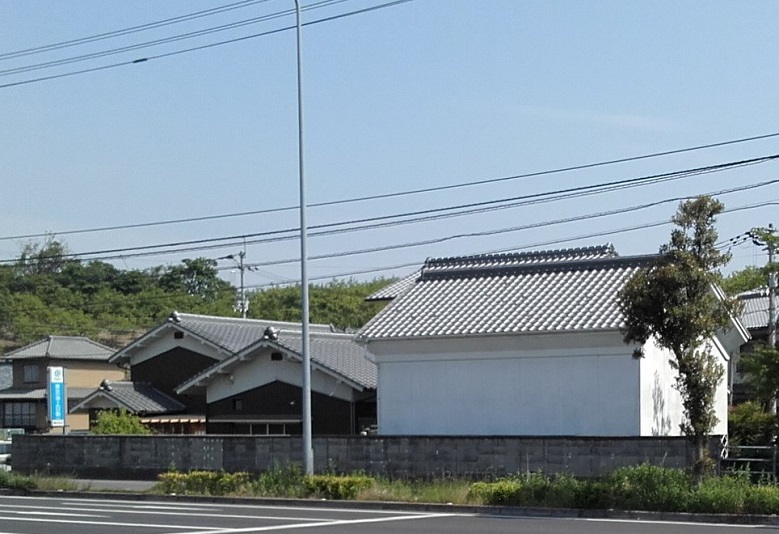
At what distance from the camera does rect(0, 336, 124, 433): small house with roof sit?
61469 mm

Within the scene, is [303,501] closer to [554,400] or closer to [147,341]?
[554,400]

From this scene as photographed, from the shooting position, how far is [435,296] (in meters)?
32.9

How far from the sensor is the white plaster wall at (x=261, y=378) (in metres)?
37.3

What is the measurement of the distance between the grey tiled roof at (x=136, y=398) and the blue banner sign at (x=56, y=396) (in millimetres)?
9104

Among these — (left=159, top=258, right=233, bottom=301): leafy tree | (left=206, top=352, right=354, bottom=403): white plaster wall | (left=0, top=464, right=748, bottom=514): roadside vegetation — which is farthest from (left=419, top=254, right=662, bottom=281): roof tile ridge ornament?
(left=159, top=258, right=233, bottom=301): leafy tree

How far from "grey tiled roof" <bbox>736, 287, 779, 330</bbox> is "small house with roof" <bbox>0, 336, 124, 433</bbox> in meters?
34.6

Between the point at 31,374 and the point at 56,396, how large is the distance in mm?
30091

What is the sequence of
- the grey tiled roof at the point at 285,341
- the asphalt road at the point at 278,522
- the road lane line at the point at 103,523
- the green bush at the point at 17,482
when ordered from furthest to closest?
the grey tiled roof at the point at 285,341 < the green bush at the point at 17,482 < the road lane line at the point at 103,523 < the asphalt road at the point at 278,522

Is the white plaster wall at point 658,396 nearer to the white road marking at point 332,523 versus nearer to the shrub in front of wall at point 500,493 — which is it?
the shrub in front of wall at point 500,493

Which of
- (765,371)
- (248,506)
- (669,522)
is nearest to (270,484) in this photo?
(248,506)

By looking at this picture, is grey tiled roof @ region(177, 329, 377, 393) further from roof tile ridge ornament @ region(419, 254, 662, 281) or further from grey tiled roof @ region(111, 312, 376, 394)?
roof tile ridge ornament @ region(419, 254, 662, 281)

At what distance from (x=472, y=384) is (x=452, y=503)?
6.90 m

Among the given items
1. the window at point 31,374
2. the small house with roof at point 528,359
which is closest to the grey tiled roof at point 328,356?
the small house with roof at point 528,359

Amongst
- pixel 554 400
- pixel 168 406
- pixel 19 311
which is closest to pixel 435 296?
pixel 554 400
